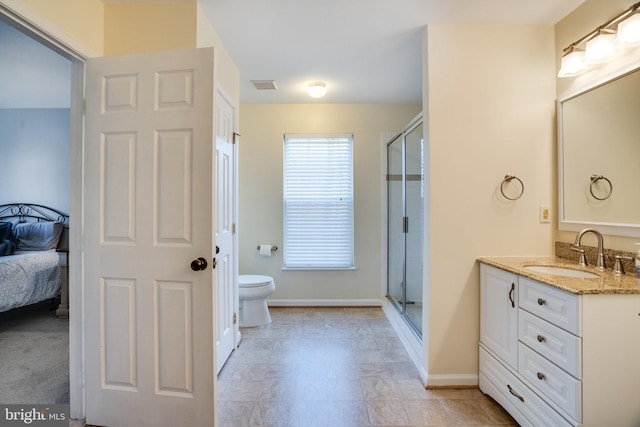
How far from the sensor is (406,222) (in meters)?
3.03

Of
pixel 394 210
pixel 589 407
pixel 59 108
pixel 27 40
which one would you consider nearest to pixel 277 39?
pixel 27 40

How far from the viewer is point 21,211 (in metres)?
3.88

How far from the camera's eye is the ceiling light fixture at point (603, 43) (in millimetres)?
1446

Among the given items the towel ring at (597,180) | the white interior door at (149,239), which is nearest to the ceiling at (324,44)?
the white interior door at (149,239)

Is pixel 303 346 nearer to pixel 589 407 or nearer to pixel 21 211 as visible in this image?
pixel 589 407

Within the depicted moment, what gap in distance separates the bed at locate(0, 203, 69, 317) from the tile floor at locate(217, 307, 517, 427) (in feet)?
7.53

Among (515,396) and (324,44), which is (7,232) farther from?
(515,396)

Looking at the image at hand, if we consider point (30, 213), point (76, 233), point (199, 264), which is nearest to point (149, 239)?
point (199, 264)

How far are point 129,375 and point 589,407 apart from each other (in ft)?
7.20

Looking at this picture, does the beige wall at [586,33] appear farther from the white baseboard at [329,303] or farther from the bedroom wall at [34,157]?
the bedroom wall at [34,157]

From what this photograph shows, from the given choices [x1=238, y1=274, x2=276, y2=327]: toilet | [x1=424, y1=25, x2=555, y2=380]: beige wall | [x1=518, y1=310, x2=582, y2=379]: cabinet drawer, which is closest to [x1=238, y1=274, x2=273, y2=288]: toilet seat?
[x1=238, y1=274, x2=276, y2=327]: toilet

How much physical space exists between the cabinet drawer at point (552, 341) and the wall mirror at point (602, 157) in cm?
69

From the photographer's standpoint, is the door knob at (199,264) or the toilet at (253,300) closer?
the door knob at (199,264)

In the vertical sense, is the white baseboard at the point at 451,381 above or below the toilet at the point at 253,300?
below
